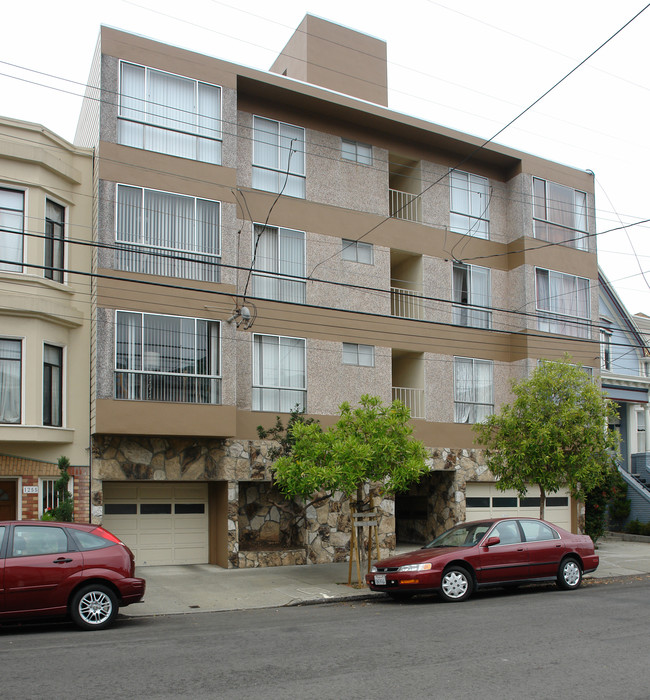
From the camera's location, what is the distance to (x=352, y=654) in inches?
332

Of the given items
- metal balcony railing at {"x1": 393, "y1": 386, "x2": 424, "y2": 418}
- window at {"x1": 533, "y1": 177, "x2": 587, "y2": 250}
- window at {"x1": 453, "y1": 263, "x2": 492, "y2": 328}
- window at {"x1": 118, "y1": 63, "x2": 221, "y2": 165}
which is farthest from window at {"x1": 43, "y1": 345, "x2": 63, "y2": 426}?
window at {"x1": 533, "y1": 177, "x2": 587, "y2": 250}

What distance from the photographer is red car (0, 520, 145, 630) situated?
10062 millimetres

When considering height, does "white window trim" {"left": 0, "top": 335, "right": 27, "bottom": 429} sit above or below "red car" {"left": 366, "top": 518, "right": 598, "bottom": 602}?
above

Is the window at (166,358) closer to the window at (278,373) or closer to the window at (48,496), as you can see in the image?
the window at (278,373)

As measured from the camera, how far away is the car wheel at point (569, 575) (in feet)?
45.9

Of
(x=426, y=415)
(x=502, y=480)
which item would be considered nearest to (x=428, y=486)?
(x=426, y=415)

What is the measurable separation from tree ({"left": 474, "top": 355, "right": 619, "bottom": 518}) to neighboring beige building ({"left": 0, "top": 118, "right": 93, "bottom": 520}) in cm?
936

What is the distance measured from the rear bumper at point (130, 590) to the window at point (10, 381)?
6.26 metres

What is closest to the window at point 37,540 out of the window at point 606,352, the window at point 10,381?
the window at point 10,381

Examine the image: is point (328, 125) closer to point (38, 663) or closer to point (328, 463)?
point (328, 463)

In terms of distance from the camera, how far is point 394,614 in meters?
11.5

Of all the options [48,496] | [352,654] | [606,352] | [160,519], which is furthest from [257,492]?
[606,352]

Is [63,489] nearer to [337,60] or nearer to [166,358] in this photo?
[166,358]

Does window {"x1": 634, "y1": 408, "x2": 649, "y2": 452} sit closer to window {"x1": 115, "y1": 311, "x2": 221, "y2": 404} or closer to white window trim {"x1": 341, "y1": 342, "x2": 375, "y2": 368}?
white window trim {"x1": 341, "y1": 342, "x2": 375, "y2": 368}
